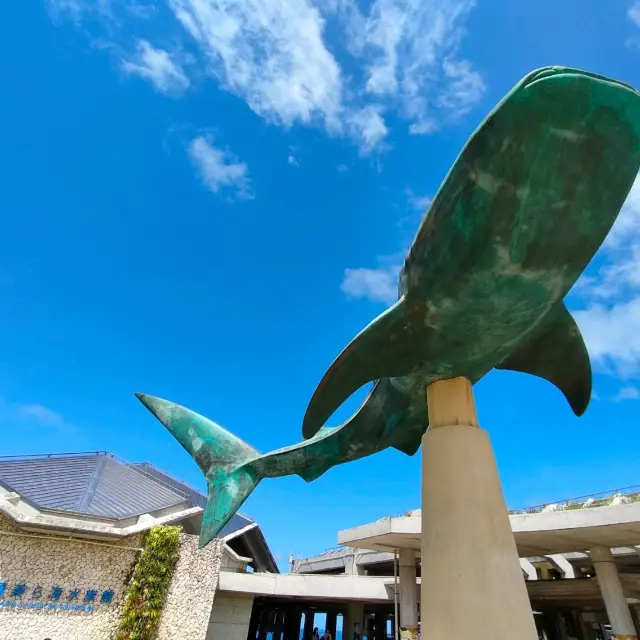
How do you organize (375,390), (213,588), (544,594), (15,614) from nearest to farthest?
1. (375,390)
2. (15,614)
3. (213,588)
4. (544,594)

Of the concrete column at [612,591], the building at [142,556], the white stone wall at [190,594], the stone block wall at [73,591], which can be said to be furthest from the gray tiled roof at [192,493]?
the concrete column at [612,591]

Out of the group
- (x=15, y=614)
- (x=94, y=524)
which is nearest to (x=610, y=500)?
(x=94, y=524)

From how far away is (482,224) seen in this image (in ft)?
14.2

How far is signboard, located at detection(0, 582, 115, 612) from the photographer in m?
13.1

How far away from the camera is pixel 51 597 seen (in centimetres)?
1348

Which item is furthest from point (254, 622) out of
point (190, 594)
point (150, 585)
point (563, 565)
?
point (563, 565)

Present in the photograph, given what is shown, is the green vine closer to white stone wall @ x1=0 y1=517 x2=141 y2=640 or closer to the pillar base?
white stone wall @ x1=0 y1=517 x2=141 y2=640

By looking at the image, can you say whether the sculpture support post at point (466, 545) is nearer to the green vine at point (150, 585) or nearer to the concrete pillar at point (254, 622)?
the green vine at point (150, 585)

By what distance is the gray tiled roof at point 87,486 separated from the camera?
A: 15.6 meters

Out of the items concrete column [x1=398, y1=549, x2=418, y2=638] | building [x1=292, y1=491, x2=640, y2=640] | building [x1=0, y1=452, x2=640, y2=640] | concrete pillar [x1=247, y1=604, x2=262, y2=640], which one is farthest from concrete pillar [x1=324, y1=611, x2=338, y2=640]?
concrete column [x1=398, y1=549, x2=418, y2=638]

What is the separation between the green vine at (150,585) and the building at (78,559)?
26cm

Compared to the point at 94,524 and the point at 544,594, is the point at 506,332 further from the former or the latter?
the point at 544,594

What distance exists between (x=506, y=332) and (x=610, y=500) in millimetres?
16669

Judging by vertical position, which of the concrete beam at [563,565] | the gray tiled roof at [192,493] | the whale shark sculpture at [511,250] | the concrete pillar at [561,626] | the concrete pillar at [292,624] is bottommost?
the concrete pillar at [292,624]
